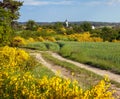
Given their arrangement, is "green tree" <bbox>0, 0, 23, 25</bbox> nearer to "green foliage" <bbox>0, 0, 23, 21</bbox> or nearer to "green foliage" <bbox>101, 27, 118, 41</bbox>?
"green foliage" <bbox>0, 0, 23, 21</bbox>

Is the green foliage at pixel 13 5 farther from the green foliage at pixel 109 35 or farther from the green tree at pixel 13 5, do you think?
the green foliage at pixel 109 35

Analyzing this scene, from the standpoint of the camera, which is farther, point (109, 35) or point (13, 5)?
point (109, 35)

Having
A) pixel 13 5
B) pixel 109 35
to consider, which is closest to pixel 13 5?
pixel 13 5

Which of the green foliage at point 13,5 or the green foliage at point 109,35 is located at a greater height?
the green foliage at point 13,5

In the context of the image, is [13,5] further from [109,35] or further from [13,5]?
[109,35]

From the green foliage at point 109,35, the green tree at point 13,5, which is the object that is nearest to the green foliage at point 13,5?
the green tree at point 13,5

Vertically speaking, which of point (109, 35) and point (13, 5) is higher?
point (13, 5)

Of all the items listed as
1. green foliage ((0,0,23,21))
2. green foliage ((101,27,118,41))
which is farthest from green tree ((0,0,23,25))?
green foliage ((101,27,118,41))

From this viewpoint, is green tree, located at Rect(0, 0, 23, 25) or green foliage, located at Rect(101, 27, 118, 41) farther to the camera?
green foliage, located at Rect(101, 27, 118, 41)

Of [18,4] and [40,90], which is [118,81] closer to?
[40,90]

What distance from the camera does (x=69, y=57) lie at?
4094cm

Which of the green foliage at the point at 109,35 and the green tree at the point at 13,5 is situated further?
the green foliage at the point at 109,35

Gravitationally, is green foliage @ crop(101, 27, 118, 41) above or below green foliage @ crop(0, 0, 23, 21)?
below

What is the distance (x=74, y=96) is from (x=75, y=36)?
7762cm
